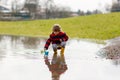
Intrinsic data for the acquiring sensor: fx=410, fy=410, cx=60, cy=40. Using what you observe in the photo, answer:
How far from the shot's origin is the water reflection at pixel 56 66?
9.32 metres

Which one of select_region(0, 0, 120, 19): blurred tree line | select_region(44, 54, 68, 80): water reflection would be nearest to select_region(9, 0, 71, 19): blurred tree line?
select_region(0, 0, 120, 19): blurred tree line

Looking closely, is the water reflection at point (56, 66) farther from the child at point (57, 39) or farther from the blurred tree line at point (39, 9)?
the blurred tree line at point (39, 9)

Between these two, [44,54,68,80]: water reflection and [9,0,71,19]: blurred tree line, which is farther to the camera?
[9,0,71,19]: blurred tree line

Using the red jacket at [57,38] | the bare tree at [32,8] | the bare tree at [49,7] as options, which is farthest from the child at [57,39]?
the bare tree at [49,7]

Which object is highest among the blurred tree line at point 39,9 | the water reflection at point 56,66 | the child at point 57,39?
the child at point 57,39

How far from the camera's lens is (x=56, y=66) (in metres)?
10.7

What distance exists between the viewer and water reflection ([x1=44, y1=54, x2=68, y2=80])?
9.32m

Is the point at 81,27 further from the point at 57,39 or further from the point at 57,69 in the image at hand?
the point at 57,69

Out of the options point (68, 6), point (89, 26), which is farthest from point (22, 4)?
point (89, 26)

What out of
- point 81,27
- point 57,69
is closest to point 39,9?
point 81,27

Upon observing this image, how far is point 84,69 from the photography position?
1030cm

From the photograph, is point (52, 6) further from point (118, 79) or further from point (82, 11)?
point (118, 79)

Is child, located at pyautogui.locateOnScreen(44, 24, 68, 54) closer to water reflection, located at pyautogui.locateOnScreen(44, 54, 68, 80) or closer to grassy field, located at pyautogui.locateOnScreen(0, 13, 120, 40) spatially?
water reflection, located at pyautogui.locateOnScreen(44, 54, 68, 80)

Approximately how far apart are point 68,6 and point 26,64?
320 ft
